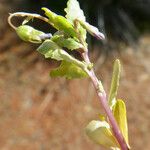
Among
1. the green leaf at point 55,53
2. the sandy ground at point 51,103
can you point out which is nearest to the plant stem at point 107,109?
the green leaf at point 55,53

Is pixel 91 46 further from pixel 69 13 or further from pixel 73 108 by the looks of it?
pixel 69 13

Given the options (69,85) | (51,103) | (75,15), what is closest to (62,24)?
(75,15)

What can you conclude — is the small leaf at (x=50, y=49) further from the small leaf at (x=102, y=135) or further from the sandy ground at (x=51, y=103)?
the sandy ground at (x=51, y=103)

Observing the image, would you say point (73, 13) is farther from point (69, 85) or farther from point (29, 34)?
point (69, 85)

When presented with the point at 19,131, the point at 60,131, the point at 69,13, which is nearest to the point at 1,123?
the point at 19,131

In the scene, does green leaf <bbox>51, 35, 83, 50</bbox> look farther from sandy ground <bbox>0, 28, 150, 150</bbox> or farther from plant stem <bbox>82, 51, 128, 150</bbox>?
sandy ground <bbox>0, 28, 150, 150</bbox>

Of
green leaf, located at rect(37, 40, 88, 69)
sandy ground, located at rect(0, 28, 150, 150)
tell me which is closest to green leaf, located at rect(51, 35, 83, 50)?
green leaf, located at rect(37, 40, 88, 69)
